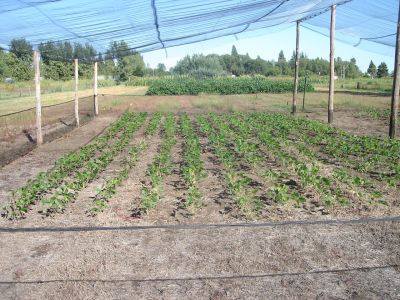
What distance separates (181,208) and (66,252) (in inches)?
77.7

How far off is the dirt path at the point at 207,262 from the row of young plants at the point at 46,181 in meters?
0.80

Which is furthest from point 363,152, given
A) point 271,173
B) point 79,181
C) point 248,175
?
point 79,181

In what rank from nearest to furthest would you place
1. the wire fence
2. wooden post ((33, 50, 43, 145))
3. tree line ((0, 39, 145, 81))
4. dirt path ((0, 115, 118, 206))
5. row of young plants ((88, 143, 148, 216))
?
row of young plants ((88, 143, 148, 216)) → dirt path ((0, 115, 118, 206)) → tree line ((0, 39, 145, 81)) → wooden post ((33, 50, 43, 145)) → the wire fence

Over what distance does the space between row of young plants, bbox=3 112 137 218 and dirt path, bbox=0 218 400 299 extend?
0.80 m

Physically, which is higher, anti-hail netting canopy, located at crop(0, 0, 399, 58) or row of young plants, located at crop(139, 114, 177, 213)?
anti-hail netting canopy, located at crop(0, 0, 399, 58)

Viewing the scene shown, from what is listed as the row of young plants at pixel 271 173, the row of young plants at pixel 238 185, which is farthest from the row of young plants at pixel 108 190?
the row of young plants at pixel 271 173

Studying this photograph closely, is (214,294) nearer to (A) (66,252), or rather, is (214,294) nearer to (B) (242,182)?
(A) (66,252)

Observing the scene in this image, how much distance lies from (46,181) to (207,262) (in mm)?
4621

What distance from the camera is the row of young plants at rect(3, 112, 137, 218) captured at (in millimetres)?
6020

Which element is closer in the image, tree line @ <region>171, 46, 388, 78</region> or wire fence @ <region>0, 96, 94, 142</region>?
wire fence @ <region>0, 96, 94, 142</region>

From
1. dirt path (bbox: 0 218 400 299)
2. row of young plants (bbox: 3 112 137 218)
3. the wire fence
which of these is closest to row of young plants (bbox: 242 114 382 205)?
dirt path (bbox: 0 218 400 299)

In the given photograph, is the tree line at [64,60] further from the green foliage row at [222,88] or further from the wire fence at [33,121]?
the green foliage row at [222,88]

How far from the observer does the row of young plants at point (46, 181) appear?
6020 millimetres

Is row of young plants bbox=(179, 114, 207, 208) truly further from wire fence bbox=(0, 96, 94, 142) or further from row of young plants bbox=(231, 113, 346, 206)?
wire fence bbox=(0, 96, 94, 142)
